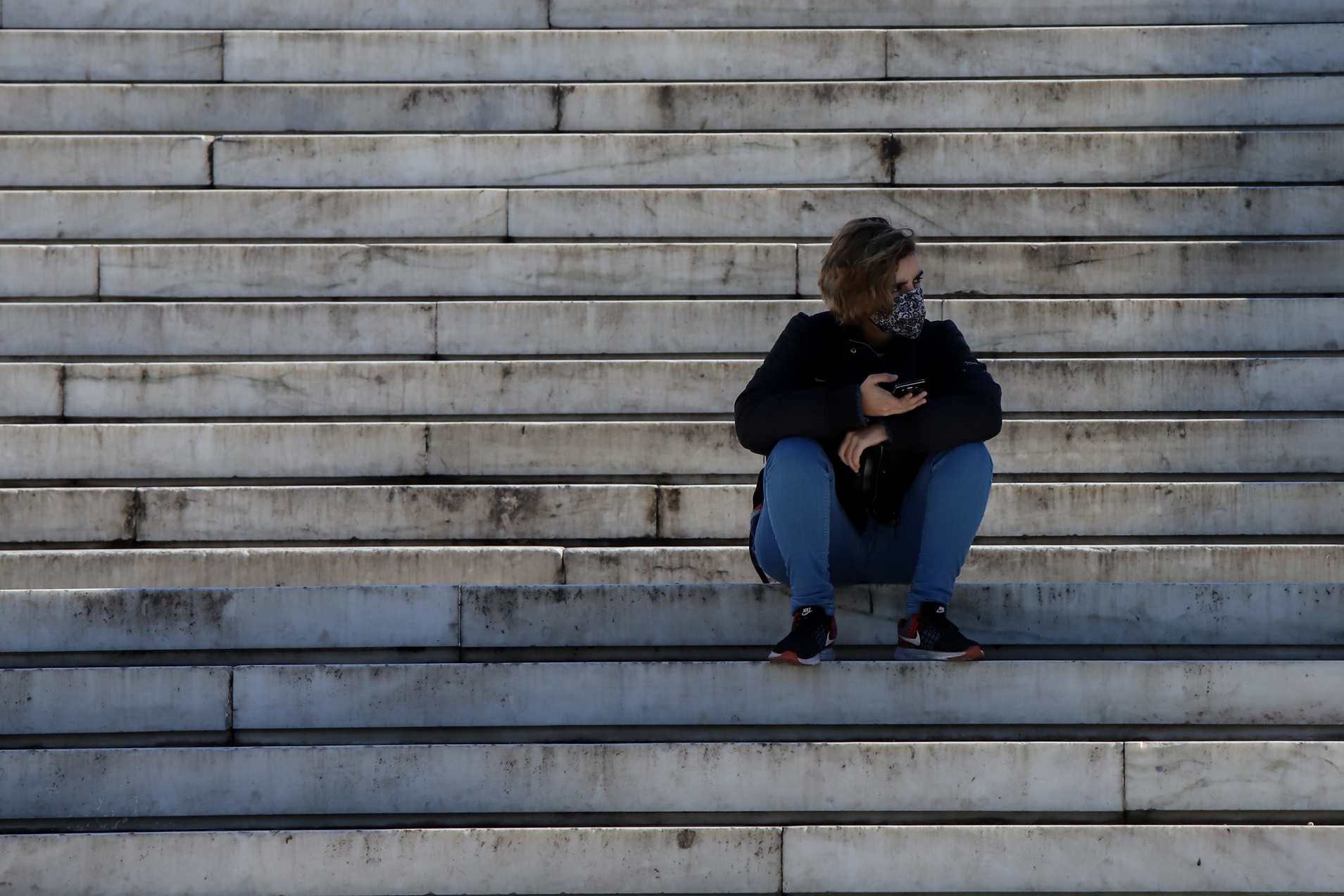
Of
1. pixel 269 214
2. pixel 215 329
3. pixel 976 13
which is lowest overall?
pixel 215 329

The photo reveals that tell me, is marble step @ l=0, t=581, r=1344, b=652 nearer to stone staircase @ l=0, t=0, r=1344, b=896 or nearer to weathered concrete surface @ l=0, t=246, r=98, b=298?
stone staircase @ l=0, t=0, r=1344, b=896

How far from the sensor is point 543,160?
5906 millimetres

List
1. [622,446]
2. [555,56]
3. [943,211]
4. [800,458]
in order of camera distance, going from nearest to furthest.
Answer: [800,458] → [622,446] → [943,211] → [555,56]

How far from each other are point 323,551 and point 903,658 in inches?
82.0

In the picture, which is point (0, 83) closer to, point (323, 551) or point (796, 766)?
point (323, 551)

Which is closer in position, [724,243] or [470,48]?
[724,243]

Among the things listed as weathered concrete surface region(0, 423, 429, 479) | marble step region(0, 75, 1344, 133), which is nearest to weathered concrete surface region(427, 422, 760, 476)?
weathered concrete surface region(0, 423, 429, 479)

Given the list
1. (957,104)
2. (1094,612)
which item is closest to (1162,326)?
(957,104)

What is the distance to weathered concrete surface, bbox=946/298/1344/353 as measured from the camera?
5.16 meters

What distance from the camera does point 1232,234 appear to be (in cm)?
557

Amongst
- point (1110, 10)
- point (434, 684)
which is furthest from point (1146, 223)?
point (434, 684)

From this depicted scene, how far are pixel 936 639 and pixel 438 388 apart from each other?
241cm

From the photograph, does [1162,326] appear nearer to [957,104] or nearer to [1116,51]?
[957,104]

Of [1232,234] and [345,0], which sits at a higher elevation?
[345,0]
